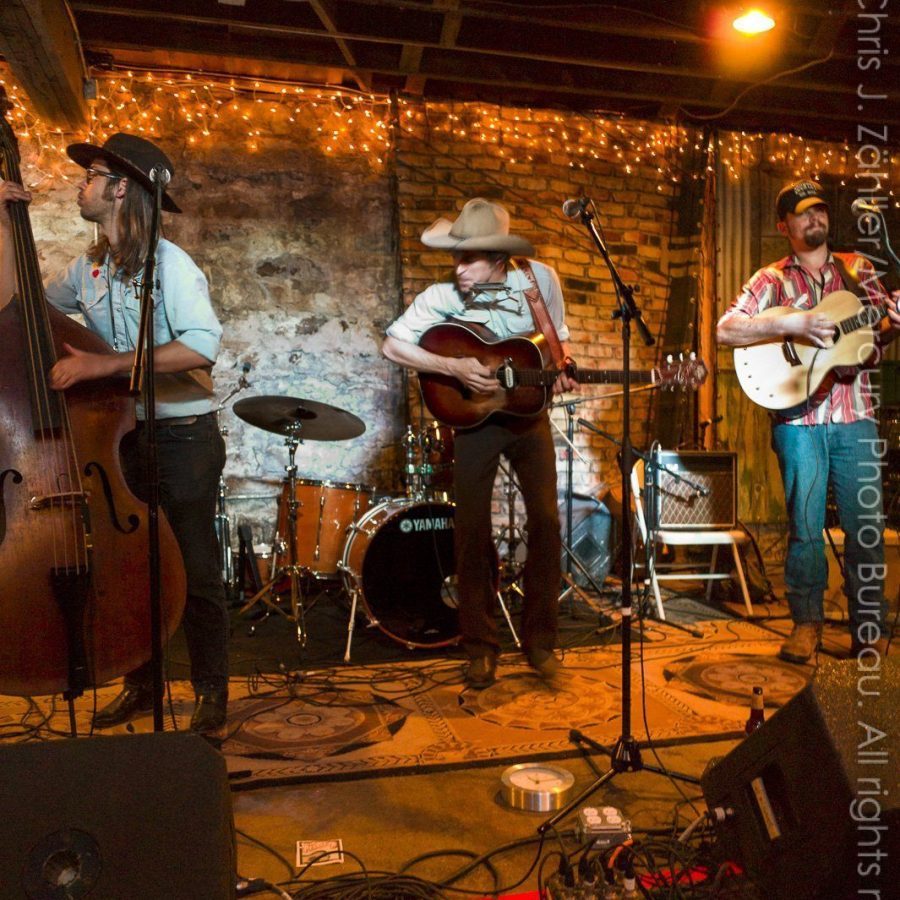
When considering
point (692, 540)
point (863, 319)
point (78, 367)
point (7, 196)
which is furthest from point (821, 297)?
point (7, 196)

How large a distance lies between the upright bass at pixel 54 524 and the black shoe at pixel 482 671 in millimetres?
1503

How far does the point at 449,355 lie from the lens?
3.53 m

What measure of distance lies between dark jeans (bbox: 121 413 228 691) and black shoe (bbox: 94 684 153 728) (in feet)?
0.72

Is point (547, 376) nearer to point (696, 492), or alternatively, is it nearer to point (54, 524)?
point (54, 524)

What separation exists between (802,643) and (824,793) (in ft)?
8.51

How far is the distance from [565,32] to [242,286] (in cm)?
303

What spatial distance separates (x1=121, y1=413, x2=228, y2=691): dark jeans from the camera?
2906 mm

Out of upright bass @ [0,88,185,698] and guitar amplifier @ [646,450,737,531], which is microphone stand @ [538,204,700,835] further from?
guitar amplifier @ [646,450,737,531]

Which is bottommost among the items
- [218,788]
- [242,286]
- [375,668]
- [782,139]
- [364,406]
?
[375,668]

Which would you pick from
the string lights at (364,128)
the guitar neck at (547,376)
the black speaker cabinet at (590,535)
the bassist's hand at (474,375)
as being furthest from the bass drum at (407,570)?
the string lights at (364,128)

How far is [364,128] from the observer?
6102 mm

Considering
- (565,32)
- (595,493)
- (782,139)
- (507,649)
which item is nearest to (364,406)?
(595,493)

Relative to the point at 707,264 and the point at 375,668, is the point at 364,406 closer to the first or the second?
the point at 375,668

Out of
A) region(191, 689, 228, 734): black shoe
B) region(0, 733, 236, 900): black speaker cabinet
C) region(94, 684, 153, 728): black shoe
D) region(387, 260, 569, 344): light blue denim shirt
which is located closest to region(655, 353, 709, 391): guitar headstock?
region(387, 260, 569, 344): light blue denim shirt
